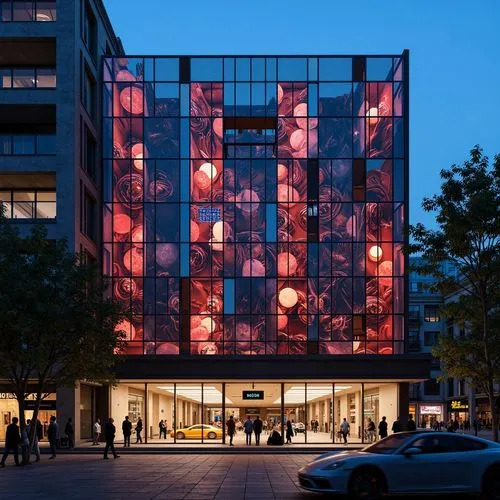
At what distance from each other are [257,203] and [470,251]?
23.2 metres

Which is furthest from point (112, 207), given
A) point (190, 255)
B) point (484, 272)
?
point (484, 272)

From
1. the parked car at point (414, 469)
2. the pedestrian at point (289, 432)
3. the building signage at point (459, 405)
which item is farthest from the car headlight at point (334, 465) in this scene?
the building signage at point (459, 405)

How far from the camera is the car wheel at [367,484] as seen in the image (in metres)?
16.0

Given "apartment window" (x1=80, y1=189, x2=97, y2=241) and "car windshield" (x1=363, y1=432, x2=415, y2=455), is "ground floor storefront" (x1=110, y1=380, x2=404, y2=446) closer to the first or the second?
"apartment window" (x1=80, y1=189, x2=97, y2=241)

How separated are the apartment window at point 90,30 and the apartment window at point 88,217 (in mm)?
9051

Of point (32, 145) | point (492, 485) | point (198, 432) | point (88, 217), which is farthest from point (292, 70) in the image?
point (492, 485)

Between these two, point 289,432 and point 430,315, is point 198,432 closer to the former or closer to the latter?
point 289,432

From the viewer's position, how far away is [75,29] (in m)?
45.5

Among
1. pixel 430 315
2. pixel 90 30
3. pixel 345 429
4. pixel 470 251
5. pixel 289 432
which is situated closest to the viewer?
pixel 470 251

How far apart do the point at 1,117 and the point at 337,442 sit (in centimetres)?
2708

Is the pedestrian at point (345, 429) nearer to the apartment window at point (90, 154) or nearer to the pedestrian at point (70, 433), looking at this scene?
the pedestrian at point (70, 433)

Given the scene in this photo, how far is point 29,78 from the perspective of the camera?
4666 centimetres

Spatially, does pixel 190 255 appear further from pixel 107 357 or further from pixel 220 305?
pixel 107 357

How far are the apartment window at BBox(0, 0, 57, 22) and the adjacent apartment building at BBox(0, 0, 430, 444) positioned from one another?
81.8 inches
